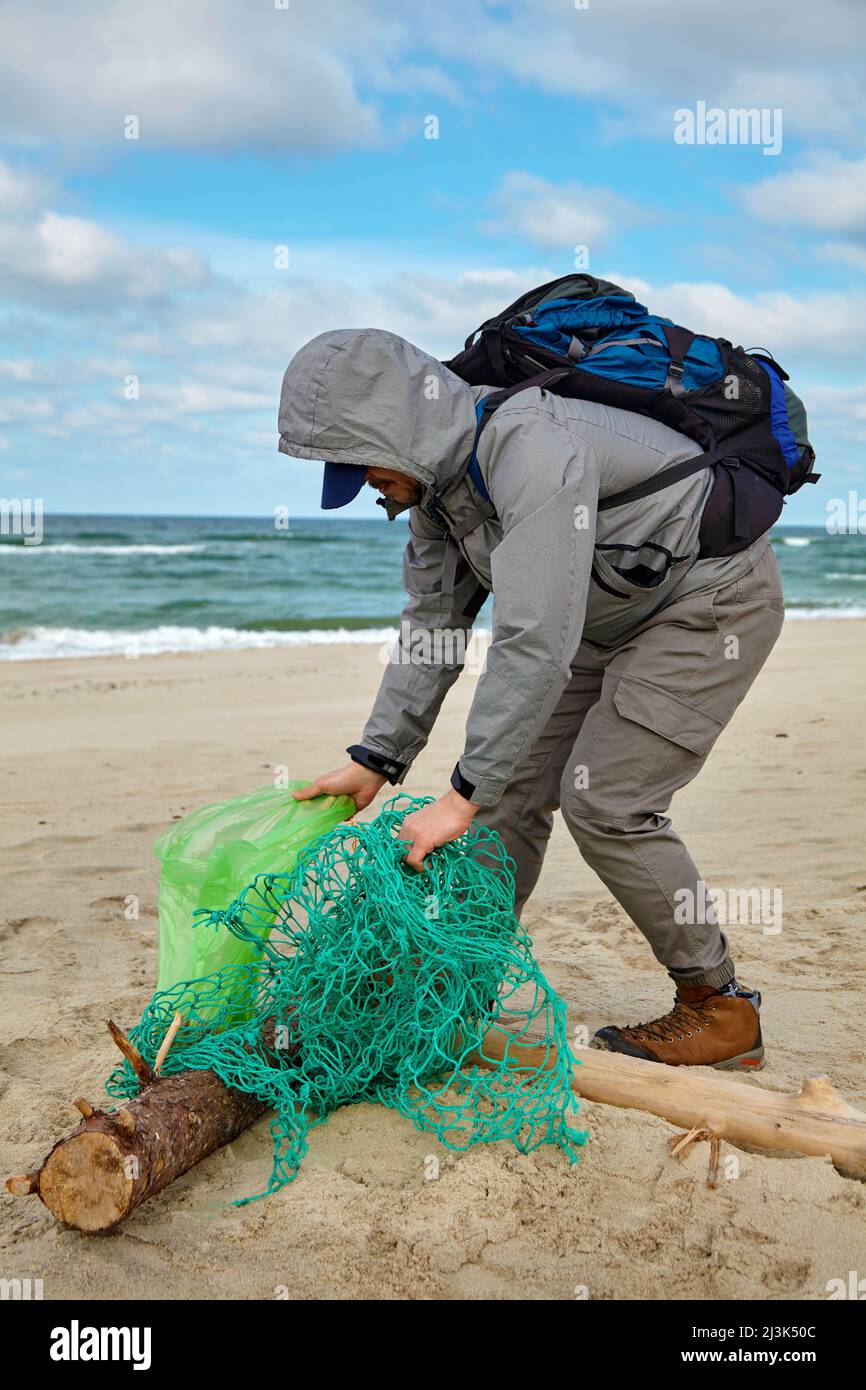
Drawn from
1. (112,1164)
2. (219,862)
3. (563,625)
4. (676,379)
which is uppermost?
(676,379)

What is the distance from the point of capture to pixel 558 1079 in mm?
2670

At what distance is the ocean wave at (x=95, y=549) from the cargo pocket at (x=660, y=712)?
31.1m

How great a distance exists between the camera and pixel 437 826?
8.42 ft

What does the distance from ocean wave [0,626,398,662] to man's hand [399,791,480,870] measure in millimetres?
12594

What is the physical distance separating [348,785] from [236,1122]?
0.89 m

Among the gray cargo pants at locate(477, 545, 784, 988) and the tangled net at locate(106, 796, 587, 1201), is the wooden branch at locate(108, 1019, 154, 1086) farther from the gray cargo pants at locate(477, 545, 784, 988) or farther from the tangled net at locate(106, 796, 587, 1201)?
the gray cargo pants at locate(477, 545, 784, 988)

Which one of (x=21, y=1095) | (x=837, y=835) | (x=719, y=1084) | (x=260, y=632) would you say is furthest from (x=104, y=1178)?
(x=260, y=632)

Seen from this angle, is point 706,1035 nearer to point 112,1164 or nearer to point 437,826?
point 437,826

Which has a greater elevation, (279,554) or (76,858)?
(279,554)

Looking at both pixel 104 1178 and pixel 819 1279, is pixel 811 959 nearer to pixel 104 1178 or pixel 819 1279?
pixel 819 1279

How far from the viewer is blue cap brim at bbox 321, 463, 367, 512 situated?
2551 millimetres

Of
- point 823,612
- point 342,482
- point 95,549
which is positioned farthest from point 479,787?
point 95,549

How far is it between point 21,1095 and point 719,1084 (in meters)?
1.77

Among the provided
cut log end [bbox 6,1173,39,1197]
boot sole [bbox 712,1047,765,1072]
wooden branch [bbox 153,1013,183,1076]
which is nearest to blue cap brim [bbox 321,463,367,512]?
wooden branch [bbox 153,1013,183,1076]
